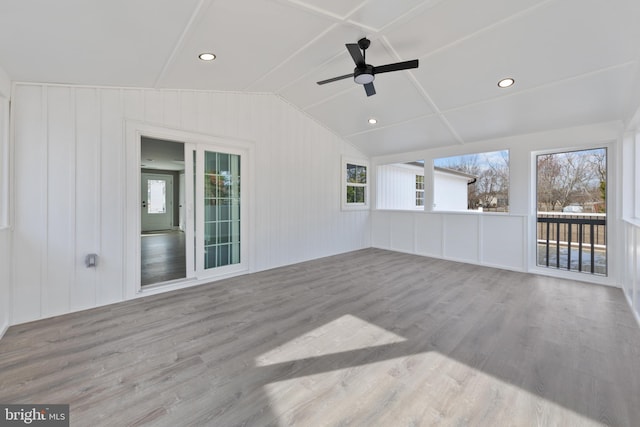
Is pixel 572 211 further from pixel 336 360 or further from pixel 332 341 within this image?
pixel 336 360

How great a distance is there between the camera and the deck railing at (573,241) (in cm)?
418

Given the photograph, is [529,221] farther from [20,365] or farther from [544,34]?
[20,365]

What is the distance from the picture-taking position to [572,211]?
4.41 metres

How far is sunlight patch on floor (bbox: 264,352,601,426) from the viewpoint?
1.53m

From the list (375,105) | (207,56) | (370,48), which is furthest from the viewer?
(375,105)

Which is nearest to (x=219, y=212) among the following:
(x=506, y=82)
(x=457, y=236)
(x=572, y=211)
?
(x=506, y=82)

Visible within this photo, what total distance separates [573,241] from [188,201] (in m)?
6.21

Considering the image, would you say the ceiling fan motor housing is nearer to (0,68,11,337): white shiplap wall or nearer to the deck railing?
(0,68,11,337): white shiplap wall

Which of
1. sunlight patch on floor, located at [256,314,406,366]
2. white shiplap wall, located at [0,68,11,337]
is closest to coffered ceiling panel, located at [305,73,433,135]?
sunlight patch on floor, located at [256,314,406,366]

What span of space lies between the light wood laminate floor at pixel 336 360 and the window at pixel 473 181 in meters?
2.16

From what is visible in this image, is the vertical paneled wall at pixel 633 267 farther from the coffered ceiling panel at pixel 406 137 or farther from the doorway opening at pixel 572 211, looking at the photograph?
the coffered ceiling panel at pixel 406 137

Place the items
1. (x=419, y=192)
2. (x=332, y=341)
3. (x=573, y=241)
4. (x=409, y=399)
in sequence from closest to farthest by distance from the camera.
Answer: (x=409, y=399), (x=332, y=341), (x=573, y=241), (x=419, y=192)

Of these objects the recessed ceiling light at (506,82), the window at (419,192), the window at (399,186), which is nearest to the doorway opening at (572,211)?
the recessed ceiling light at (506,82)

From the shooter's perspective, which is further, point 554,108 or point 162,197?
point 162,197
